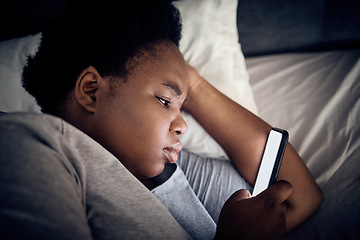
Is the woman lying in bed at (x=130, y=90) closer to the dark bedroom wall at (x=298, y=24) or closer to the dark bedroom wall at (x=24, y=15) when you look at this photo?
the dark bedroom wall at (x=24, y=15)

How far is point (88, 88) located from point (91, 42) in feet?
0.34

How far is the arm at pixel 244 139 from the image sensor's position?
0.57 metres

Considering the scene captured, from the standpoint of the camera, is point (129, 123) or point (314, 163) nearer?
point (129, 123)

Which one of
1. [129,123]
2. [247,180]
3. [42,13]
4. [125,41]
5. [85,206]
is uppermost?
[42,13]

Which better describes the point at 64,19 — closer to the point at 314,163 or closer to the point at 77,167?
the point at 77,167

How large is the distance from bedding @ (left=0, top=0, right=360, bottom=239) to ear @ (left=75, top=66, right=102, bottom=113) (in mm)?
203

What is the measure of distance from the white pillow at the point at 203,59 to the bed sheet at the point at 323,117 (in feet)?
0.49

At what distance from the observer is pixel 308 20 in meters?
1.00

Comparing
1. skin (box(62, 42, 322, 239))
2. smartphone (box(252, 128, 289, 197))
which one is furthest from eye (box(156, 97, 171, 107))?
smartphone (box(252, 128, 289, 197))

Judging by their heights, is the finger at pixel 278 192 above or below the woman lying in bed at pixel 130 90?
below

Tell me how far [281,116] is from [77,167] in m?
0.69

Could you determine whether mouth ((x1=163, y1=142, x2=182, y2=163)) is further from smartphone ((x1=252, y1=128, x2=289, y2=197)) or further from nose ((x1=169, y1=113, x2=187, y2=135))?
smartphone ((x1=252, y1=128, x2=289, y2=197))

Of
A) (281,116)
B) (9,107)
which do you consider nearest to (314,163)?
(281,116)

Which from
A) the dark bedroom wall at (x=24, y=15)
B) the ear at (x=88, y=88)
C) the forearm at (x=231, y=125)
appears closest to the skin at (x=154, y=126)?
the ear at (x=88, y=88)
